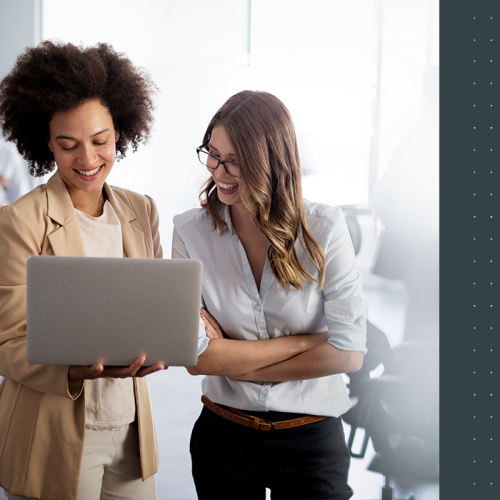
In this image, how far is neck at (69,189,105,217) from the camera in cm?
150

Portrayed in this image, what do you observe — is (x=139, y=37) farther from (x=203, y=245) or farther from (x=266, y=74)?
(x=203, y=245)

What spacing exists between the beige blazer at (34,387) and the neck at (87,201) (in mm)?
71

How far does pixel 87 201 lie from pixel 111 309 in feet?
1.87

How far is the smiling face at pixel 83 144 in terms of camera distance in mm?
1402

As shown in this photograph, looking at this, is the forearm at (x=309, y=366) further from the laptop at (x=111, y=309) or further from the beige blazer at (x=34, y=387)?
the beige blazer at (x=34, y=387)

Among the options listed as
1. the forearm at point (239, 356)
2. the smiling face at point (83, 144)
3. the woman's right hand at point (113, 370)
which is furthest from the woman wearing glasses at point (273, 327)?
the smiling face at point (83, 144)

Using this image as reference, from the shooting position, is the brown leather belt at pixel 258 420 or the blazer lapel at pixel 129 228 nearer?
the brown leather belt at pixel 258 420

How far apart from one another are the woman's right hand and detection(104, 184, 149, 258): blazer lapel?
39 cm

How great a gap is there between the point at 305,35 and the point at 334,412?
180cm

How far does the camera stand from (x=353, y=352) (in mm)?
1343

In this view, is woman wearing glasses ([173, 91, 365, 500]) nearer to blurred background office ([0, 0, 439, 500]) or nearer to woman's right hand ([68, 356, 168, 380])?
woman's right hand ([68, 356, 168, 380])
